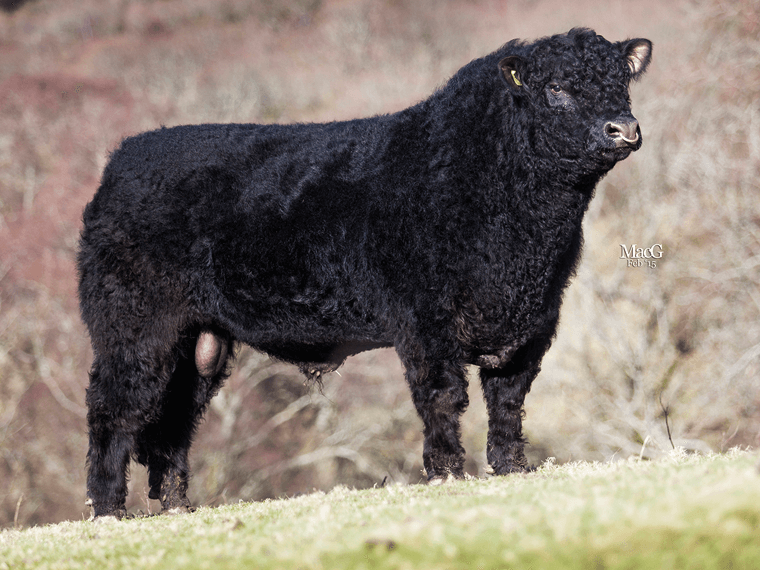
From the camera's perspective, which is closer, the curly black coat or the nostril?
the nostril

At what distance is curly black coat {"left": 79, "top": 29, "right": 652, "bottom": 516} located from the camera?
4.43m

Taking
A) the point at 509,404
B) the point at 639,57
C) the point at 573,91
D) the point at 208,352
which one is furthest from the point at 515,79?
the point at 208,352

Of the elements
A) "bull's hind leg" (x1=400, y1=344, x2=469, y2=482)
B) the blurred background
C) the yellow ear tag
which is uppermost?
the yellow ear tag

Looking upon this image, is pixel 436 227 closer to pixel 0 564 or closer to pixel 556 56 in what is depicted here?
pixel 556 56

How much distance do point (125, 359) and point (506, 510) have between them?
3.45 m

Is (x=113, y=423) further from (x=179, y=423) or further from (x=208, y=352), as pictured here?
(x=208, y=352)

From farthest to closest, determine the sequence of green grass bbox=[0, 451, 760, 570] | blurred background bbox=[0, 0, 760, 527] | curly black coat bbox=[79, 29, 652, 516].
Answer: blurred background bbox=[0, 0, 760, 527] < curly black coat bbox=[79, 29, 652, 516] < green grass bbox=[0, 451, 760, 570]

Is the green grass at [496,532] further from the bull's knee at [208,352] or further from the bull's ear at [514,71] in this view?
the bull's ear at [514,71]

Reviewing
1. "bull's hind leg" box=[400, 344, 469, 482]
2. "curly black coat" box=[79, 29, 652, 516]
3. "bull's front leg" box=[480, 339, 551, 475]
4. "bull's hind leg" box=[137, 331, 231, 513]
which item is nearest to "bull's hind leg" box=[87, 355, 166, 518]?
"curly black coat" box=[79, 29, 652, 516]

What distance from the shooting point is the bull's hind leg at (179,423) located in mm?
5465

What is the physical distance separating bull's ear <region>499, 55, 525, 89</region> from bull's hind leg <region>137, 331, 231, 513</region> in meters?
2.94

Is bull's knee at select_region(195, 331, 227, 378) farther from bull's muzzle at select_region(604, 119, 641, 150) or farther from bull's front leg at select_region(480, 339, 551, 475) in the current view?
bull's muzzle at select_region(604, 119, 641, 150)

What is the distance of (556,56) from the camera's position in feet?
15.0

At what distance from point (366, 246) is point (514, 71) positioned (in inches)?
60.0
